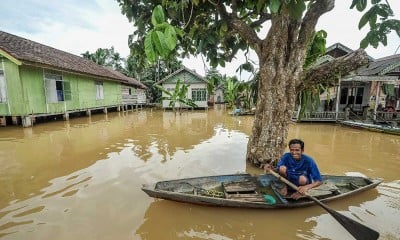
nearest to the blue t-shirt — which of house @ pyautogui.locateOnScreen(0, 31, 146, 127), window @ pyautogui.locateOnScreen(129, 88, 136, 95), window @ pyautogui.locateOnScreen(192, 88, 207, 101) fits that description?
house @ pyautogui.locateOnScreen(0, 31, 146, 127)

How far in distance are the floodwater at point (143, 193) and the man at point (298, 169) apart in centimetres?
52

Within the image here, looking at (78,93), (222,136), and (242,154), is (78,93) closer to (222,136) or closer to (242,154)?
(222,136)

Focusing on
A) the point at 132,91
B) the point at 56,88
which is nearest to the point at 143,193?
the point at 56,88

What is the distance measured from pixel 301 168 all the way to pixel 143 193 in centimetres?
302

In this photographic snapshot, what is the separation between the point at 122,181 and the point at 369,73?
15098 mm

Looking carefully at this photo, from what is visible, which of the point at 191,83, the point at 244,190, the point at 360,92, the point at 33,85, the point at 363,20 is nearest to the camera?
the point at 363,20

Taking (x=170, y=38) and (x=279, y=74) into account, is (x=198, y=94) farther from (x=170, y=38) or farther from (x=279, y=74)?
Answer: (x=170, y=38)

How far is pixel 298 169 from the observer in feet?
13.4

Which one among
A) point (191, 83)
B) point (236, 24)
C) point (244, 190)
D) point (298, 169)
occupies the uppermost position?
point (236, 24)

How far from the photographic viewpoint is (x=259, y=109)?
19.9 ft

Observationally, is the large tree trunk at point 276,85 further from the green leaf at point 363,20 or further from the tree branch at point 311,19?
the green leaf at point 363,20

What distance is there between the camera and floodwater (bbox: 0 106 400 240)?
3414 millimetres

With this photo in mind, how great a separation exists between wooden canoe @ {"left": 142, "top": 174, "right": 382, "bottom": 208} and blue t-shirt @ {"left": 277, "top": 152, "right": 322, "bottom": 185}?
324 millimetres

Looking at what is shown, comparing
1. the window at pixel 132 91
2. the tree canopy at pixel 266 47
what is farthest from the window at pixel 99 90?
the tree canopy at pixel 266 47
